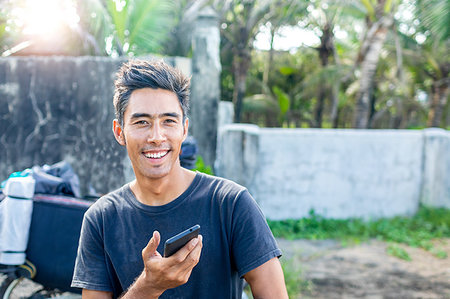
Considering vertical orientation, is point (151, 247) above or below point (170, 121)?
below

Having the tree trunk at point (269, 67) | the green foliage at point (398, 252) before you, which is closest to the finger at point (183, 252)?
the green foliage at point (398, 252)

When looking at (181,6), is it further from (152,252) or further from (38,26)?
(152,252)

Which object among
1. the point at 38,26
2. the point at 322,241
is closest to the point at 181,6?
the point at 38,26

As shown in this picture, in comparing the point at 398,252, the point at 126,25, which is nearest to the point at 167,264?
the point at 398,252

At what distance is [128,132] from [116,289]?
626 millimetres

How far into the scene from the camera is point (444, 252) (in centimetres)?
536

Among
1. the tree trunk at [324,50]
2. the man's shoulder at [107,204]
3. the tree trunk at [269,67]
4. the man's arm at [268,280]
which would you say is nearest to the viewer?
the man's arm at [268,280]

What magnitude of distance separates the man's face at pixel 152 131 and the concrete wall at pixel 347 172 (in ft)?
14.3

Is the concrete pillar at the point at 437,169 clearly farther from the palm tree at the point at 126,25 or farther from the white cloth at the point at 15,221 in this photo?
the white cloth at the point at 15,221

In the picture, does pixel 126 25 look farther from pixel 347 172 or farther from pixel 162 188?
pixel 162 188

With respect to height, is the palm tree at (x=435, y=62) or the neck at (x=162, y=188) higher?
the palm tree at (x=435, y=62)

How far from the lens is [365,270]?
4.80 metres

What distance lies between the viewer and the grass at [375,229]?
5.92m

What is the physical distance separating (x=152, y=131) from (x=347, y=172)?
17.4 feet
